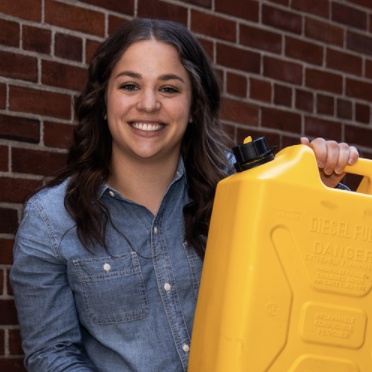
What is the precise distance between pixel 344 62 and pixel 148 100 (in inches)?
46.7

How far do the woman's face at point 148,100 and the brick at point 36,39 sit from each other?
0.33 metres

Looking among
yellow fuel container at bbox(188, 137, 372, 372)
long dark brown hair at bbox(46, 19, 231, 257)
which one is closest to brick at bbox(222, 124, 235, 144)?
long dark brown hair at bbox(46, 19, 231, 257)

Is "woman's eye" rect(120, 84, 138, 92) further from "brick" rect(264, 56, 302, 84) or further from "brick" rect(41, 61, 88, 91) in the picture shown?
"brick" rect(264, 56, 302, 84)

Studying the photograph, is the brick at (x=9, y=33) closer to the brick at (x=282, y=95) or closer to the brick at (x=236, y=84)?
the brick at (x=236, y=84)

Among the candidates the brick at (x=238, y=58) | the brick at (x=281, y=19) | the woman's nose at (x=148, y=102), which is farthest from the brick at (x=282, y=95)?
the woman's nose at (x=148, y=102)

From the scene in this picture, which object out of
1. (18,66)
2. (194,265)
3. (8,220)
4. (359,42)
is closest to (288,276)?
(194,265)

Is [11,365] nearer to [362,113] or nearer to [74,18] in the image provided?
[74,18]

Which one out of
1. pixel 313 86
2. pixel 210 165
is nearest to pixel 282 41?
pixel 313 86

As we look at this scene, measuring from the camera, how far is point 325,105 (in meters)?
2.09

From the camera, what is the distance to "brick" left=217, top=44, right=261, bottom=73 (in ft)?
6.03

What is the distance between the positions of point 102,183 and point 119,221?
0.10 metres

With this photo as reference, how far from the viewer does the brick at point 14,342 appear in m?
1.47

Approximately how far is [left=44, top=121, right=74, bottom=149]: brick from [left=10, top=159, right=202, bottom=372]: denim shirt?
12.0 inches

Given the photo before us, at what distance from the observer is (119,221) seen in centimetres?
129
